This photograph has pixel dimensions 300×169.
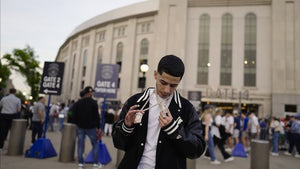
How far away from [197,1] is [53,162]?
29868mm

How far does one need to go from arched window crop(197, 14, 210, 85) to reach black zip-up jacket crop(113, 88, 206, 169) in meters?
28.8

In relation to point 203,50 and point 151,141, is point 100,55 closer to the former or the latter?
point 203,50

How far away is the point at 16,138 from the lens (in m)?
7.23

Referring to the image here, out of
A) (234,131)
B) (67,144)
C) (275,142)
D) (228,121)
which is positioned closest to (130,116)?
(67,144)

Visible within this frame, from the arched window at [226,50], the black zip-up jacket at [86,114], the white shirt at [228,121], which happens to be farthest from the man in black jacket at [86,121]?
the arched window at [226,50]

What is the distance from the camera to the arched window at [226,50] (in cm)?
2936

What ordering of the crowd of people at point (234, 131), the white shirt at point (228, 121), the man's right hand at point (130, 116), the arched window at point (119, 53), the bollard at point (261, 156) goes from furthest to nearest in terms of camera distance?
the arched window at point (119, 53), the white shirt at point (228, 121), the crowd of people at point (234, 131), the bollard at point (261, 156), the man's right hand at point (130, 116)

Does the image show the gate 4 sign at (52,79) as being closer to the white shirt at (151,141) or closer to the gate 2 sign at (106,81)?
the gate 2 sign at (106,81)

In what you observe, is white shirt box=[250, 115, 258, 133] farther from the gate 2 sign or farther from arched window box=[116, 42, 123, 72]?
arched window box=[116, 42, 123, 72]

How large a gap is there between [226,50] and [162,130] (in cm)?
3059

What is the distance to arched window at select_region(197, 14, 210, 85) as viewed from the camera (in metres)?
29.9

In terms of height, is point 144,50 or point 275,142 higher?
point 144,50

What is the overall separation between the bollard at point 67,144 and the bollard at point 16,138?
1.59 meters

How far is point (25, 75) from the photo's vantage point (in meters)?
39.2
